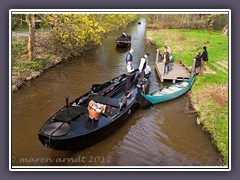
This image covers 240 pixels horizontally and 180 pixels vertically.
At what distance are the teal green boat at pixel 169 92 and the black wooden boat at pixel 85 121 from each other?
1303 millimetres

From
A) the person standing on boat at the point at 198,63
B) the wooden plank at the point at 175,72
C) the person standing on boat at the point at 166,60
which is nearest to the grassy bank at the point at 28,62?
the wooden plank at the point at 175,72

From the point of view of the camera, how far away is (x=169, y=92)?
1352 centimetres

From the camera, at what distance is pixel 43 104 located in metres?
12.4

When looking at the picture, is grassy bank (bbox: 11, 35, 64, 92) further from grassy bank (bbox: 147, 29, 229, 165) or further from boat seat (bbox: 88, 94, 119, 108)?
grassy bank (bbox: 147, 29, 229, 165)

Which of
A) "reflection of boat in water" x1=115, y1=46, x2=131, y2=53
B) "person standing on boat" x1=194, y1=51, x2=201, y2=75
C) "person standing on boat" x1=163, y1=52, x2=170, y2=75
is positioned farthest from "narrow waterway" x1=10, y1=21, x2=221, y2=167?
"reflection of boat in water" x1=115, y1=46, x2=131, y2=53

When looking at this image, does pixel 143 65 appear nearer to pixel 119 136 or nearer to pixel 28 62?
pixel 119 136

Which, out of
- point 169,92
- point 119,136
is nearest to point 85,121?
point 119,136

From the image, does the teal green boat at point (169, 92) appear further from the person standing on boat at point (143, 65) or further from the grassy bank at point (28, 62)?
the grassy bank at point (28, 62)

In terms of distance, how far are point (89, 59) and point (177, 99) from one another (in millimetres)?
9363

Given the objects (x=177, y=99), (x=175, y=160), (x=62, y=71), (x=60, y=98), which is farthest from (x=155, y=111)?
(x=62, y=71)

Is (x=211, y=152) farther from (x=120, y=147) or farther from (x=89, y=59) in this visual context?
(x=89, y=59)

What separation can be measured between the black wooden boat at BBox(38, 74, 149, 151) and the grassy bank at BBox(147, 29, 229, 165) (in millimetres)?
→ 3229

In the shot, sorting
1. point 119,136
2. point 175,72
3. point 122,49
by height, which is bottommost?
point 119,136

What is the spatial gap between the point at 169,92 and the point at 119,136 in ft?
15.4
